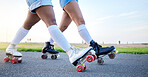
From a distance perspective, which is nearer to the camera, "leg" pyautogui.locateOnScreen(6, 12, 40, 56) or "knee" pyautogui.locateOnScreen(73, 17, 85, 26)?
"knee" pyautogui.locateOnScreen(73, 17, 85, 26)

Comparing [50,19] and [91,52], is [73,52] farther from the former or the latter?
[50,19]

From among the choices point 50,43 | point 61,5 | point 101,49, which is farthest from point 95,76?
point 50,43

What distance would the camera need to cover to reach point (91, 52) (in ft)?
8.18

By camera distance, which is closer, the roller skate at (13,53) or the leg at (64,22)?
the roller skate at (13,53)

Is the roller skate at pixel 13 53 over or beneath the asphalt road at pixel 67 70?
over

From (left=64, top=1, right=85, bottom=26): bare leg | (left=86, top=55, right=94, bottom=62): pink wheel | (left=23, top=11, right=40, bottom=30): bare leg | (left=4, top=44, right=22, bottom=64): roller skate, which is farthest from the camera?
(left=4, top=44, right=22, bottom=64): roller skate

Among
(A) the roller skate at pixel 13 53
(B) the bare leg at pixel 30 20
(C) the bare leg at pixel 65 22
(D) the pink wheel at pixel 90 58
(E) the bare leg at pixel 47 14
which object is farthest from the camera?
(C) the bare leg at pixel 65 22

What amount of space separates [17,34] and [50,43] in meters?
1.16

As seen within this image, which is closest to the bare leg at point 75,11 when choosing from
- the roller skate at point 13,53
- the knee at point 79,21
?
the knee at point 79,21

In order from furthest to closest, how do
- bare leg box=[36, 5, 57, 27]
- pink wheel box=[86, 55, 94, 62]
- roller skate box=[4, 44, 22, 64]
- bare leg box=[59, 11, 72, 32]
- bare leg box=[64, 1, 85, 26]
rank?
bare leg box=[59, 11, 72, 32], roller skate box=[4, 44, 22, 64], bare leg box=[64, 1, 85, 26], bare leg box=[36, 5, 57, 27], pink wheel box=[86, 55, 94, 62]

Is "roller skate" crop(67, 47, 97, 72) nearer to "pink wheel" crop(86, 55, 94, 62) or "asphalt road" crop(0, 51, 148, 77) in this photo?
"pink wheel" crop(86, 55, 94, 62)

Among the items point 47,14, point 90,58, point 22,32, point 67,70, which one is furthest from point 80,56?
point 22,32

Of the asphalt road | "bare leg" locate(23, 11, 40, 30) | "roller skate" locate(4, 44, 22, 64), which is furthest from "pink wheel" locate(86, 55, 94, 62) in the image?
"roller skate" locate(4, 44, 22, 64)

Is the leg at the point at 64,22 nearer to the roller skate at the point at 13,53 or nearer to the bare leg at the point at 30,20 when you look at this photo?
the bare leg at the point at 30,20
